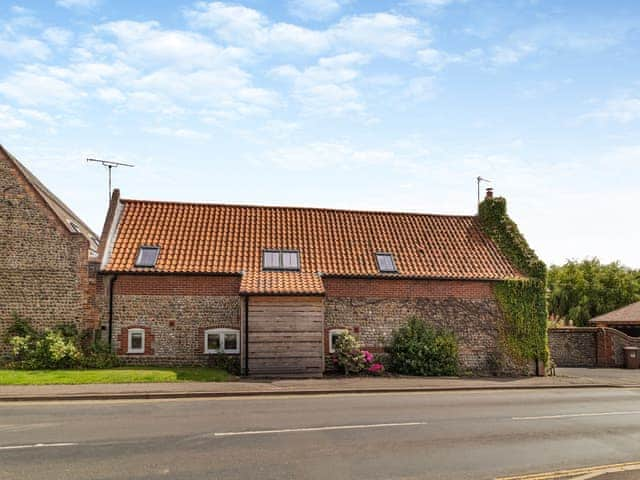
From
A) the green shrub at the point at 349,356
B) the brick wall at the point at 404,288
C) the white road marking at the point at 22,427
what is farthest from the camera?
the brick wall at the point at 404,288

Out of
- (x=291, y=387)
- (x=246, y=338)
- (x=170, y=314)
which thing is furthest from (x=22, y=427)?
(x=170, y=314)

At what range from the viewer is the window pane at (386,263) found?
22312 mm

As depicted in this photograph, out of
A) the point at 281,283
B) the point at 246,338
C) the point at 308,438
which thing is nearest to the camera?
the point at 308,438

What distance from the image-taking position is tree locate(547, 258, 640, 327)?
49250 millimetres

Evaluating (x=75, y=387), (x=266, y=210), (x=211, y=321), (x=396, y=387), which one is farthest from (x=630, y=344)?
(x=75, y=387)

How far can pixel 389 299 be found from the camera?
2170cm

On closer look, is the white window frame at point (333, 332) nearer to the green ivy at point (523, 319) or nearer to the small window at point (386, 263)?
the small window at point (386, 263)

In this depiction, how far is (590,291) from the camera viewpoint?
50.7m

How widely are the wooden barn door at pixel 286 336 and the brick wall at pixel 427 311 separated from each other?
1773mm

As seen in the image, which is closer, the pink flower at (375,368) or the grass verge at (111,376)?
the grass verge at (111,376)

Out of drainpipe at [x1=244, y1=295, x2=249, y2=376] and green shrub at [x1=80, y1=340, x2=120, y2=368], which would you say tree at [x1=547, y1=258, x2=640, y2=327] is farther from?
green shrub at [x1=80, y1=340, x2=120, y2=368]

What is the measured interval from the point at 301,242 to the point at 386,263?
3.84m

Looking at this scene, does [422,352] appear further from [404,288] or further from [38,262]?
[38,262]

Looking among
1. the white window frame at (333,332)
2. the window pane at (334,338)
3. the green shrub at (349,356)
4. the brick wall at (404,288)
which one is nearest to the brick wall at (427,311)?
the brick wall at (404,288)
